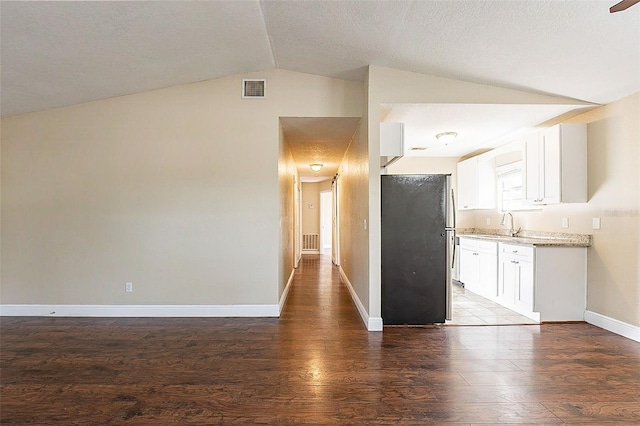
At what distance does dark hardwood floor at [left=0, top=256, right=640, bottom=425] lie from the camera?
213 centimetres

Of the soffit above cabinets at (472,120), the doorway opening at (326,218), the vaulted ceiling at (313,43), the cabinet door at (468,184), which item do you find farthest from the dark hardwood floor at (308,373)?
the doorway opening at (326,218)

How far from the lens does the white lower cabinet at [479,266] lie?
16.3 feet

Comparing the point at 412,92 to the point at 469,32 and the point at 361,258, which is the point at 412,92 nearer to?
the point at 469,32

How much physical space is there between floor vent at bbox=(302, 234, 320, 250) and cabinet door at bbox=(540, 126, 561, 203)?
8.37 meters

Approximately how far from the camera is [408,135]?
5.23 m

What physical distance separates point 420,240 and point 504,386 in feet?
5.98

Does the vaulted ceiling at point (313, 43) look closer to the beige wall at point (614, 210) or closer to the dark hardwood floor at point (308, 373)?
the beige wall at point (614, 210)

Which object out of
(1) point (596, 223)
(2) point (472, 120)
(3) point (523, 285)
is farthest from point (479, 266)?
(2) point (472, 120)

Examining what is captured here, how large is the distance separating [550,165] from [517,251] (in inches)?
44.0

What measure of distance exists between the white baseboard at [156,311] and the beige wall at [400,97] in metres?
1.44

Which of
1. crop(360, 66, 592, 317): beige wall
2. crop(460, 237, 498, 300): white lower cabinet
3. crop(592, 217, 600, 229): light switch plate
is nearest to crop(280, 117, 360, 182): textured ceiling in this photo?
crop(360, 66, 592, 317): beige wall

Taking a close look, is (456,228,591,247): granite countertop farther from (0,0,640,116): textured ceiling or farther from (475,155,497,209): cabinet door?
(0,0,640,116): textured ceiling

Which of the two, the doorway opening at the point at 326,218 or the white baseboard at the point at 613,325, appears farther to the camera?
the doorway opening at the point at 326,218

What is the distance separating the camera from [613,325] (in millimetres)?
3705
